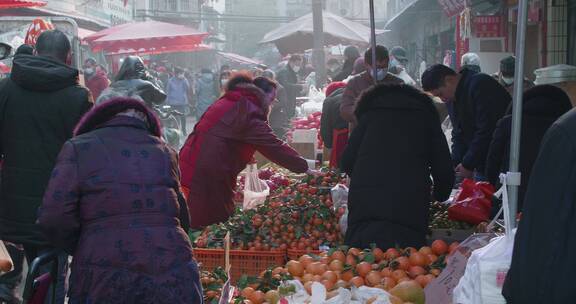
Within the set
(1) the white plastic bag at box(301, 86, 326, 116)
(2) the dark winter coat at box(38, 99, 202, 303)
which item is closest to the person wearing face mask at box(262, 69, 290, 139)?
(1) the white plastic bag at box(301, 86, 326, 116)

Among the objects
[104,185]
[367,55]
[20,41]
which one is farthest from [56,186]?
[20,41]

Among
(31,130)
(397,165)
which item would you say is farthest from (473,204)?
(31,130)

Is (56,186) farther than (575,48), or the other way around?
(575,48)

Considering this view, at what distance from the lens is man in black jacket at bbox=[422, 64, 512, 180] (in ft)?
22.0

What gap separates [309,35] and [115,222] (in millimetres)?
21646

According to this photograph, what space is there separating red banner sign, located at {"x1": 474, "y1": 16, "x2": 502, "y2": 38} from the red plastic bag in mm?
9216

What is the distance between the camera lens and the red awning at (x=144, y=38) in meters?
23.1

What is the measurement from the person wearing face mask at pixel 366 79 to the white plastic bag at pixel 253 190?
1.04 meters

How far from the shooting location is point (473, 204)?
5.49m

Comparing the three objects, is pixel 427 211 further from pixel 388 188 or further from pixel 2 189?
pixel 2 189

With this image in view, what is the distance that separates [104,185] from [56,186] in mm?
193

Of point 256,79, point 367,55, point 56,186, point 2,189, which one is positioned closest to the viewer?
point 56,186

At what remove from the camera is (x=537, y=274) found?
228cm

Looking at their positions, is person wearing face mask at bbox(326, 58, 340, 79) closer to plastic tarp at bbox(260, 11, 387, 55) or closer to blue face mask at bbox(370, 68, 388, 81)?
plastic tarp at bbox(260, 11, 387, 55)
